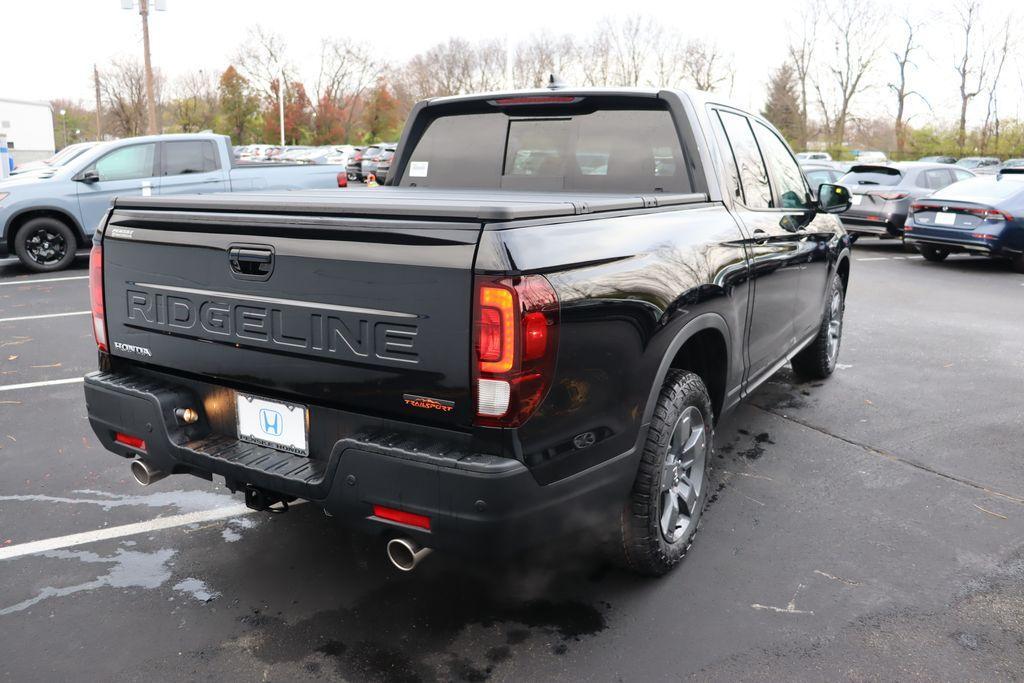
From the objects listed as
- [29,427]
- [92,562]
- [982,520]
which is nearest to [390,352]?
[92,562]

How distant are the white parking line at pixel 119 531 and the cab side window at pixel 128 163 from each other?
31.0 feet

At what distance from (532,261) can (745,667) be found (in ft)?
5.10

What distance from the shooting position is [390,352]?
2402 millimetres

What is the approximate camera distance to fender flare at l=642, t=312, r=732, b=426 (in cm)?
286

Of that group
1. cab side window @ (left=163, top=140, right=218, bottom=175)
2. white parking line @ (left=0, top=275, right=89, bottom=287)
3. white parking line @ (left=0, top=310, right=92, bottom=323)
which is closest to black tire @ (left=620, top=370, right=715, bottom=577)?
white parking line @ (left=0, top=310, right=92, bottom=323)

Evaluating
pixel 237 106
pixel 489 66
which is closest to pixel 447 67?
pixel 489 66

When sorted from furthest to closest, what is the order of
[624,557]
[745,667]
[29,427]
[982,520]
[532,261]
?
[29,427]
[982,520]
[624,557]
[745,667]
[532,261]

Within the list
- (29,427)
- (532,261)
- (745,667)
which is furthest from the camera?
(29,427)

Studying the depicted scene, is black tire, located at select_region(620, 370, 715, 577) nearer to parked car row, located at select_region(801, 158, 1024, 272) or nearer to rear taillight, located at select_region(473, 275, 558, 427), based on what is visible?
rear taillight, located at select_region(473, 275, 558, 427)

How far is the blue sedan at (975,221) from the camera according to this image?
12.5 metres

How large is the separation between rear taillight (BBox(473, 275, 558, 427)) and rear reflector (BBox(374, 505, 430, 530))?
0.35 m

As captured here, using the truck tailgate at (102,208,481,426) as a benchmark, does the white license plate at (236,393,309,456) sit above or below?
below

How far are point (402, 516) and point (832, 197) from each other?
3.93 m

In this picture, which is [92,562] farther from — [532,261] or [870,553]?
[870,553]
